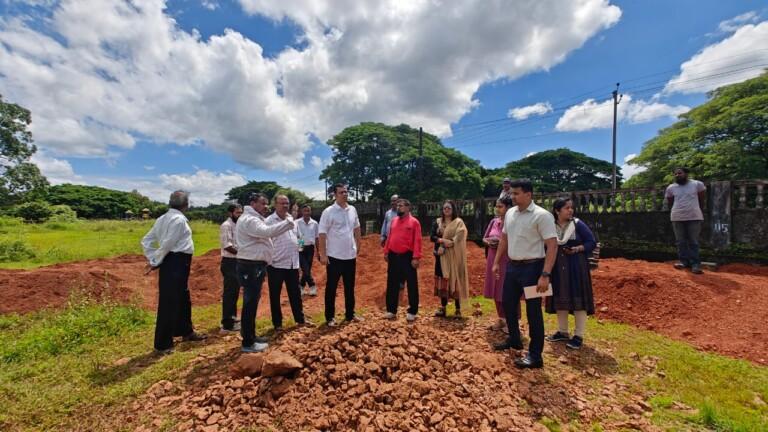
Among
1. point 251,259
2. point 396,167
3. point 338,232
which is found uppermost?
point 396,167

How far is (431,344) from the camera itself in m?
3.39

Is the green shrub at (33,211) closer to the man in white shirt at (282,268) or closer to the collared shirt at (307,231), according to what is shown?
the collared shirt at (307,231)

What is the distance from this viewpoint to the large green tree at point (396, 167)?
27.2 m

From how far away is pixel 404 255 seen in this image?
457cm

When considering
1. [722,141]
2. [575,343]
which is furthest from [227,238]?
[722,141]

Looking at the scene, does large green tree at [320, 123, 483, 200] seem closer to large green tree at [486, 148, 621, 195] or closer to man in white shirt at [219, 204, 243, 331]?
large green tree at [486, 148, 621, 195]

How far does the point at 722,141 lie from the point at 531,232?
17.3 m

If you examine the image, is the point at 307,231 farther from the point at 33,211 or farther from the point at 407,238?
the point at 33,211

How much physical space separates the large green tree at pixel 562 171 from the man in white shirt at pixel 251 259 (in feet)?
103

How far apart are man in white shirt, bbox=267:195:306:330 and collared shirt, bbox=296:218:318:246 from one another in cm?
223

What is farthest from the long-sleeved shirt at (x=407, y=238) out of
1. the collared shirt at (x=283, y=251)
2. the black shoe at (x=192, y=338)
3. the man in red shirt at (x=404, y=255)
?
the black shoe at (x=192, y=338)

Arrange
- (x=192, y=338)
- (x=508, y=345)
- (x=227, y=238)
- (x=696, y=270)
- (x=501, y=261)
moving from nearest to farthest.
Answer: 1. (x=508, y=345)
2. (x=501, y=261)
3. (x=192, y=338)
4. (x=227, y=238)
5. (x=696, y=270)

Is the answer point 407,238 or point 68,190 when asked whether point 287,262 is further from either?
point 68,190

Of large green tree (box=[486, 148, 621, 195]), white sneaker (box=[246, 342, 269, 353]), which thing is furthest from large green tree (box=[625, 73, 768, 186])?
white sneaker (box=[246, 342, 269, 353])
